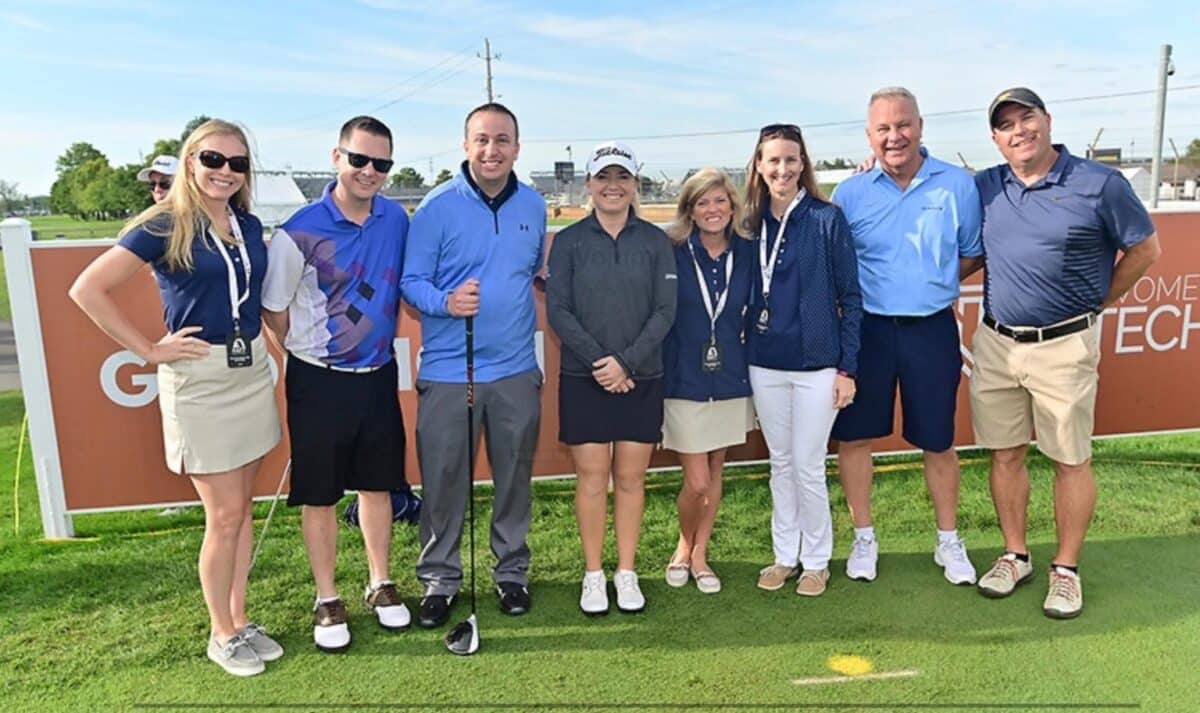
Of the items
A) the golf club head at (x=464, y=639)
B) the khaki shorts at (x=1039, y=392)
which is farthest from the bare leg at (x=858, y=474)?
the golf club head at (x=464, y=639)

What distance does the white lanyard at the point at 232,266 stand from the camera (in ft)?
9.20

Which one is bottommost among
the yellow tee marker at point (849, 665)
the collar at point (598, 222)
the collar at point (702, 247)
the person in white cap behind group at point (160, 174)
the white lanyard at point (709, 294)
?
the yellow tee marker at point (849, 665)

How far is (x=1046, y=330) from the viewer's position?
3.44m

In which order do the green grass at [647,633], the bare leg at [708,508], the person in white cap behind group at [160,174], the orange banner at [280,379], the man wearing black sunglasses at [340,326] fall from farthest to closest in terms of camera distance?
the person in white cap behind group at [160,174]
the orange banner at [280,379]
the bare leg at [708,508]
the man wearing black sunglasses at [340,326]
the green grass at [647,633]

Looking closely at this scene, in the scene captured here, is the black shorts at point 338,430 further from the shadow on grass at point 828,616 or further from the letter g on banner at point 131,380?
the letter g on banner at point 131,380

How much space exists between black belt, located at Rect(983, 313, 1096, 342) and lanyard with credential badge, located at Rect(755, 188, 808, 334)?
39.1 inches

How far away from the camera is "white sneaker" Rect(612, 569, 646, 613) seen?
356cm

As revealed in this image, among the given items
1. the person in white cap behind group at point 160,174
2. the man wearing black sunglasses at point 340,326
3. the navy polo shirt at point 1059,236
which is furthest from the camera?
the person in white cap behind group at point 160,174

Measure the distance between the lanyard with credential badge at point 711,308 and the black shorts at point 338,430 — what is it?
1226mm

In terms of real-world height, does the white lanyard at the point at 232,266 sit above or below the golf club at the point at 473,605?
above

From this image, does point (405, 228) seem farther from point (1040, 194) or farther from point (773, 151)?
point (1040, 194)

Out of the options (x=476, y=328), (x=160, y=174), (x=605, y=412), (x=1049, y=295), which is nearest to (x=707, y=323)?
(x=605, y=412)

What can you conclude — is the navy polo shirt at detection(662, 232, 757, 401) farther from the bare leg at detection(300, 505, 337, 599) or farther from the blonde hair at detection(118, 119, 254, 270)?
the blonde hair at detection(118, 119, 254, 270)

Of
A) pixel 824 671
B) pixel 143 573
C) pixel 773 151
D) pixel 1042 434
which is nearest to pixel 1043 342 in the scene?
pixel 1042 434
